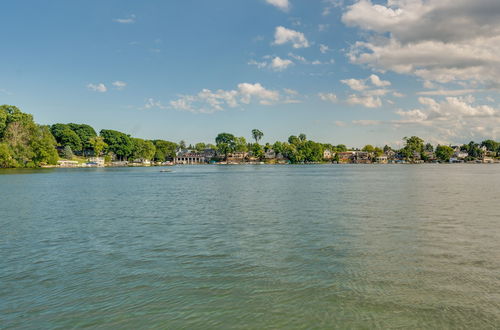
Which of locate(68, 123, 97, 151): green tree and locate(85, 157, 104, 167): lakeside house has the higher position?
locate(68, 123, 97, 151): green tree

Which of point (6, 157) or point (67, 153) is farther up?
point (67, 153)

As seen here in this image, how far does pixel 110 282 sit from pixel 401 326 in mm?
9356

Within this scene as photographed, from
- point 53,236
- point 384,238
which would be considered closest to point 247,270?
point 384,238

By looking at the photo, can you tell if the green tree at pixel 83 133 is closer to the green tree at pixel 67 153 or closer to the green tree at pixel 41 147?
the green tree at pixel 67 153

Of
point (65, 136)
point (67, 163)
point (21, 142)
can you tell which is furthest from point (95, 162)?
point (21, 142)

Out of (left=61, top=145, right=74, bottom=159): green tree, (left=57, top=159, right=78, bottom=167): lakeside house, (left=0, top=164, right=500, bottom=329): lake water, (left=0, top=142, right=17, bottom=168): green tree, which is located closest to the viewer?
(left=0, top=164, right=500, bottom=329): lake water

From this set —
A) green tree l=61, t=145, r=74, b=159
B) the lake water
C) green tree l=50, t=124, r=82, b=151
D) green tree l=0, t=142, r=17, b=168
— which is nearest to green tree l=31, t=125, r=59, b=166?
green tree l=0, t=142, r=17, b=168

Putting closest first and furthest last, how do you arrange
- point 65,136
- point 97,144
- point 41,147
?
point 41,147, point 65,136, point 97,144

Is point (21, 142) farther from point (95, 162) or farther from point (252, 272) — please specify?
point (252, 272)

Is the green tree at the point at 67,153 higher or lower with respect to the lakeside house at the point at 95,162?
higher

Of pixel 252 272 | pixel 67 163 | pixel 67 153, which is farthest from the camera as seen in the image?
pixel 67 153

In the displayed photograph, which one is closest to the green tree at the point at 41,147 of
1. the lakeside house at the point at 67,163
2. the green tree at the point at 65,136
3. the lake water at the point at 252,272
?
the lakeside house at the point at 67,163

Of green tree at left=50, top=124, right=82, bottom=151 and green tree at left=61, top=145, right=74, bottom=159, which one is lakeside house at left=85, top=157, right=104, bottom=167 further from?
green tree at left=61, top=145, right=74, bottom=159

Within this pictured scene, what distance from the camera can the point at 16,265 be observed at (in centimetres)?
1443
